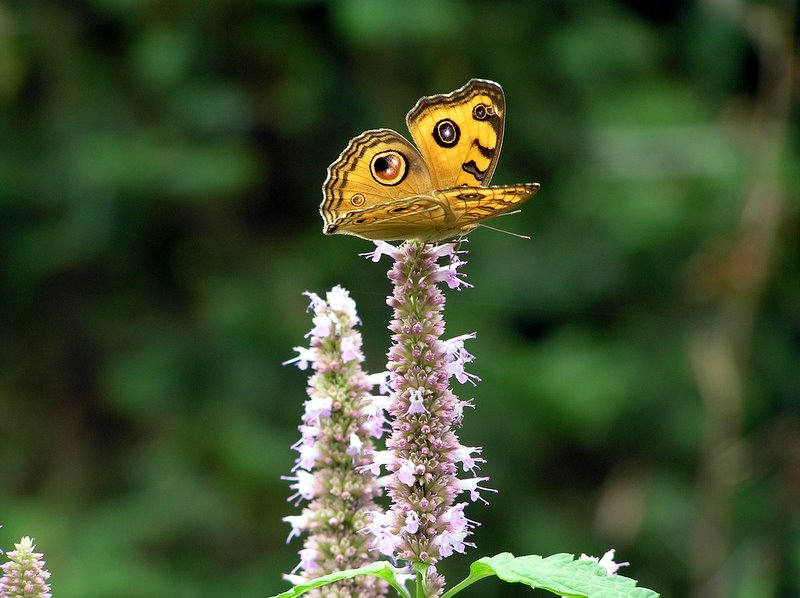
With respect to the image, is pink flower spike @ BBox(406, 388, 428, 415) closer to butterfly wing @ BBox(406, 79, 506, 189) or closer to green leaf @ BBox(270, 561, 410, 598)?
green leaf @ BBox(270, 561, 410, 598)

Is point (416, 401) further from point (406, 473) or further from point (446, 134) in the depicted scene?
point (446, 134)

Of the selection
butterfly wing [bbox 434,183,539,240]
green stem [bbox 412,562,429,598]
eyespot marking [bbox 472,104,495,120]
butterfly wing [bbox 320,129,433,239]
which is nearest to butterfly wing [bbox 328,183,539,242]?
butterfly wing [bbox 434,183,539,240]

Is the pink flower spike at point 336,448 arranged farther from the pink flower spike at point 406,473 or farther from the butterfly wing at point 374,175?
the butterfly wing at point 374,175

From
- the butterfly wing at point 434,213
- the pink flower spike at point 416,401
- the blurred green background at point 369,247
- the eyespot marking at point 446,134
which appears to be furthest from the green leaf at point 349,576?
the blurred green background at point 369,247

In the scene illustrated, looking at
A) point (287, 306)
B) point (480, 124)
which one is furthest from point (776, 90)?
point (480, 124)

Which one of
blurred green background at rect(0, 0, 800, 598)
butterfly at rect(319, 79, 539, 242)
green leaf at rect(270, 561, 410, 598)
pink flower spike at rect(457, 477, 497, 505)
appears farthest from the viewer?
blurred green background at rect(0, 0, 800, 598)

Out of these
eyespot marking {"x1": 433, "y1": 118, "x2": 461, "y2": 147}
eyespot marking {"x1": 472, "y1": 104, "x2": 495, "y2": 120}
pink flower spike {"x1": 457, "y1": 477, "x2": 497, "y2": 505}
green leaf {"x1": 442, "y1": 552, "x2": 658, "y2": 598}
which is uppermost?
eyespot marking {"x1": 472, "y1": 104, "x2": 495, "y2": 120}

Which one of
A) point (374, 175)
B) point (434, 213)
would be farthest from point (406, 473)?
point (374, 175)
